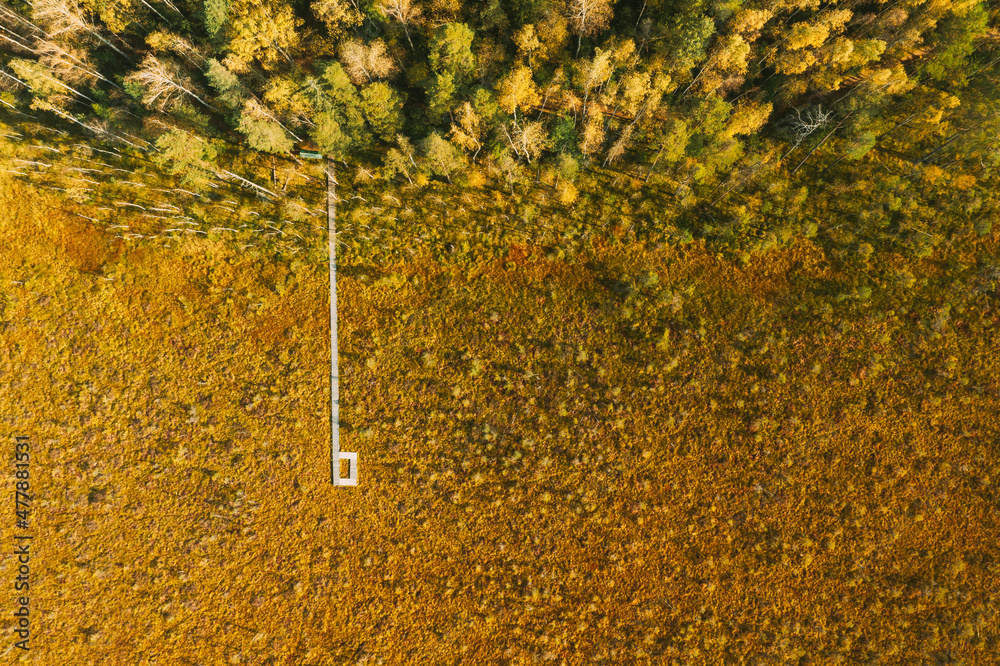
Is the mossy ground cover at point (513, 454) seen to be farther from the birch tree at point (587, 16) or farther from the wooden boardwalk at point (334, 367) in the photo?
the birch tree at point (587, 16)

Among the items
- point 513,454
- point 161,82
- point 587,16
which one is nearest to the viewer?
point 587,16

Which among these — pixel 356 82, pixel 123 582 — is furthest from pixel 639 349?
pixel 123 582

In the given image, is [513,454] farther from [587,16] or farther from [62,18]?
[62,18]

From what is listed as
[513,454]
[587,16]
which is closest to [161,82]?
[587,16]

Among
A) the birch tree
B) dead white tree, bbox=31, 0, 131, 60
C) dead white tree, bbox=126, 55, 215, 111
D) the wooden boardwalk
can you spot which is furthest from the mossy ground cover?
dead white tree, bbox=31, 0, 131, 60

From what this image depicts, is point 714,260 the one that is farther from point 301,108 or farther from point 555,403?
point 301,108

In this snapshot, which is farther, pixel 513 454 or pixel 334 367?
pixel 334 367
